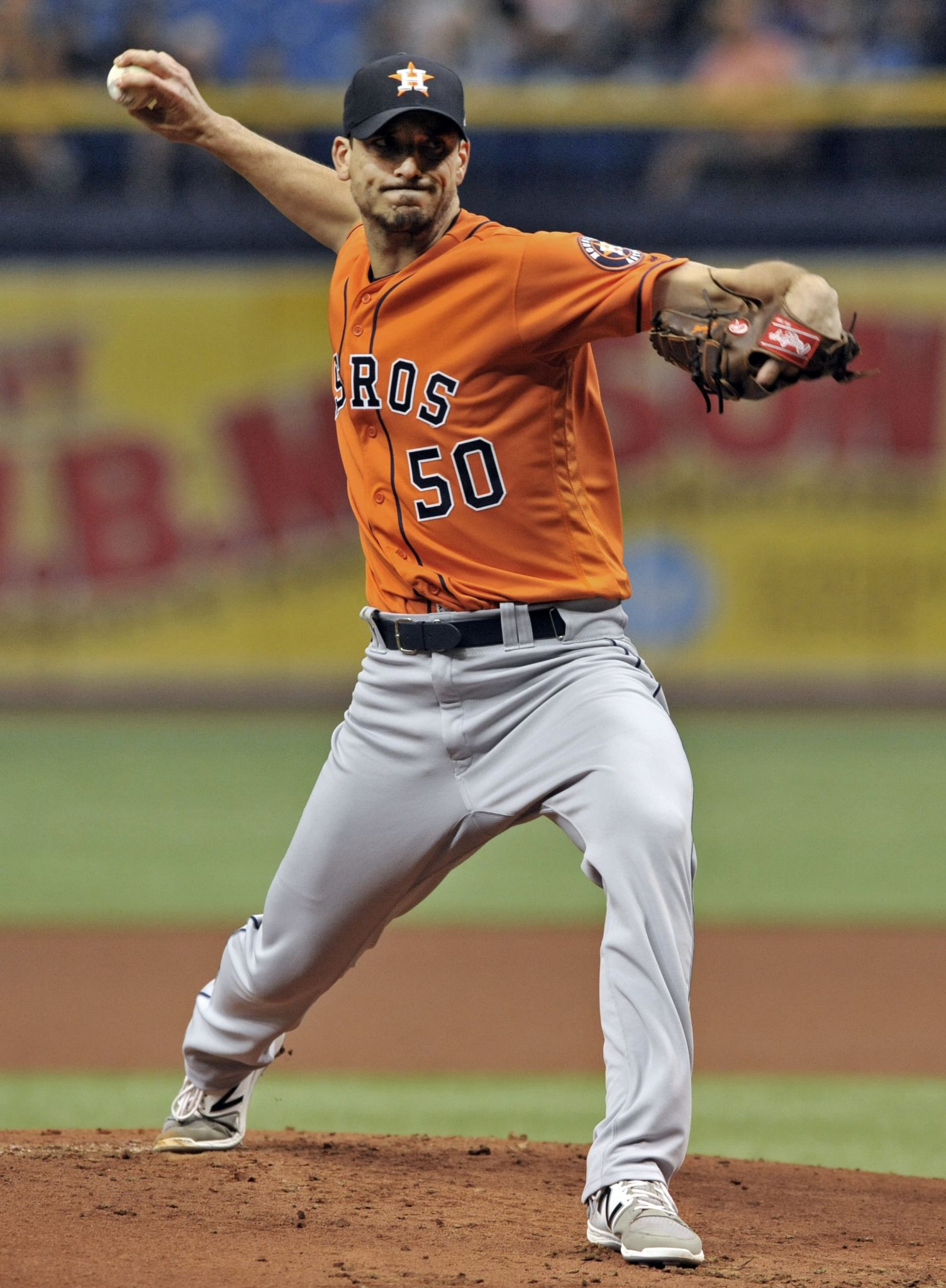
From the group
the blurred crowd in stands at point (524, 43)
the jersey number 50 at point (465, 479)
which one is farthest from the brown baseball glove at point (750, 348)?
the blurred crowd in stands at point (524, 43)

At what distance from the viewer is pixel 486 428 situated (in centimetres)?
367

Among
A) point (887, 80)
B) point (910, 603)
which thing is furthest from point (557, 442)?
point (887, 80)

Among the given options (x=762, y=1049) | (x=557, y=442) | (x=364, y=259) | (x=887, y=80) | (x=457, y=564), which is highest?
(x=887, y=80)

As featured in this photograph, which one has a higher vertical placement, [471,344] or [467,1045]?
[471,344]

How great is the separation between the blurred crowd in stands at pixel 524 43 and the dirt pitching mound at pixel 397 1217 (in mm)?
9944

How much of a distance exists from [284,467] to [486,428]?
9.14 m

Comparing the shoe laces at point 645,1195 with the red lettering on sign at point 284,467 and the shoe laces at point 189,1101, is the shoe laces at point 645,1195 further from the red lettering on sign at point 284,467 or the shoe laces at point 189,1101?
the red lettering on sign at point 284,467

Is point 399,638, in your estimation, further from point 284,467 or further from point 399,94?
point 284,467

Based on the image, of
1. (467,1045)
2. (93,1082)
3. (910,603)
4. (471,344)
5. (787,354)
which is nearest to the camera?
(787,354)

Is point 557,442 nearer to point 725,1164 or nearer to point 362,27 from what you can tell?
point 725,1164

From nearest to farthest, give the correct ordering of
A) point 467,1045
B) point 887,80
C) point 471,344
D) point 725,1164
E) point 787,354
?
point 787,354, point 471,344, point 725,1164, point 467,1045, point 887,80

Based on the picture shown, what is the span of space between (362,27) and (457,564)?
11.1 meters

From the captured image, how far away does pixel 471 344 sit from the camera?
363cm

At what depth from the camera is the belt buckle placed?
376 centimetres
